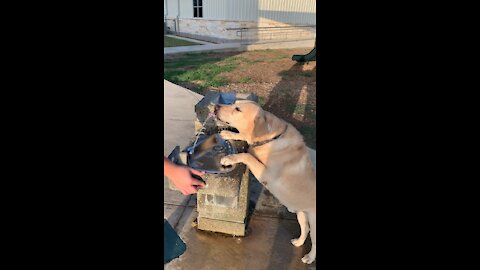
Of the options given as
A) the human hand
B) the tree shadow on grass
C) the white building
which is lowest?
the tree shadow on grass

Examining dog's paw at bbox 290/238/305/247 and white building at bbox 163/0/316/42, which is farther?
white building at bbox 163/0/316/42

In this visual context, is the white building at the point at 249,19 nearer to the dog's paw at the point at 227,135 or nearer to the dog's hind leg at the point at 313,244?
the dog's paw at the point at 227,135

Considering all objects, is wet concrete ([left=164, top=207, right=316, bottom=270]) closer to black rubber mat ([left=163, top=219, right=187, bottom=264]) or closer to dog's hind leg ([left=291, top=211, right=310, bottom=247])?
dog's hind leg ([left=291, top=211, right=310, bottom=247])

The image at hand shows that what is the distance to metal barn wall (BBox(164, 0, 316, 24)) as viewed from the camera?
838 inches

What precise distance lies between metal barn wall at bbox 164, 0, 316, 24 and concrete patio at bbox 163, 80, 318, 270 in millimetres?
18730

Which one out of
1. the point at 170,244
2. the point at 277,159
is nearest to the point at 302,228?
the point at 277,159

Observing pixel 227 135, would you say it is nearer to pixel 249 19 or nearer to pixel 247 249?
pixel 247 249

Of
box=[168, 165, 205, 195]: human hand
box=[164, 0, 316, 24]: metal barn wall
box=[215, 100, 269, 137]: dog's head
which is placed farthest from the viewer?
box=[164, 0, 316, 24]: metal barn wall

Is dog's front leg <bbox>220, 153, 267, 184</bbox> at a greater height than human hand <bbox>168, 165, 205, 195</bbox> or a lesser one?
lesser

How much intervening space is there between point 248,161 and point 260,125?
1.22ft

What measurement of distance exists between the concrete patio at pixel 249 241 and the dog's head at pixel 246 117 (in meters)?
1.01

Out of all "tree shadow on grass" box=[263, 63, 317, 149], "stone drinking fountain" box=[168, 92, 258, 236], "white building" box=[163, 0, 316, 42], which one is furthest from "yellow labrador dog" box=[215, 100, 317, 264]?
"white building" box=[163, 0, 316, 42]
